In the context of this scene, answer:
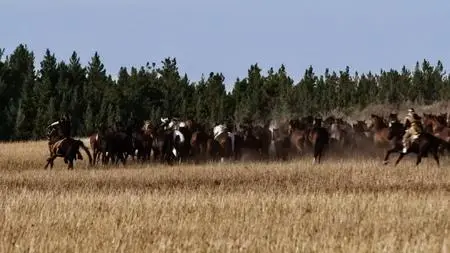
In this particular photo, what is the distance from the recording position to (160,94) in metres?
113

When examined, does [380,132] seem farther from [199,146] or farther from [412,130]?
[199,146]

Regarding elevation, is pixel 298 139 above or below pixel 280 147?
above

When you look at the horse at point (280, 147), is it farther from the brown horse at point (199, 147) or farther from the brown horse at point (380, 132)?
the brown horse at point (380, 132)

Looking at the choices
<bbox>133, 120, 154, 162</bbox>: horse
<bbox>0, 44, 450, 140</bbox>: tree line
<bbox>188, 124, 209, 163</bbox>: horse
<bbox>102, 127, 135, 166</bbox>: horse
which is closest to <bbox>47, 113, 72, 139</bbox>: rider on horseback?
<bbox>102, 127, 135, 166</bbox>: horse

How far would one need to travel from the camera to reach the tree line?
83.2m

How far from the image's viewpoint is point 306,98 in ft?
345

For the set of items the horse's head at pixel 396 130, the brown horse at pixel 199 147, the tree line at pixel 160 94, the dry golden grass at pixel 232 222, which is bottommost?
the dry golden grass at pixel 232 222

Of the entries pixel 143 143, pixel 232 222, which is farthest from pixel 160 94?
pixel 232 222

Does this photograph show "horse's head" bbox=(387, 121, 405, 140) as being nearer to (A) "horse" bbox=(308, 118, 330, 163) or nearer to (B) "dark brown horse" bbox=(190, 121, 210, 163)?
(A) "horse" bbox=(308, 118, 330, 163)

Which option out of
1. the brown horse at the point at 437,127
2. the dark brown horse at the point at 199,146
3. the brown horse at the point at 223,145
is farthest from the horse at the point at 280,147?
the brown horse at the point at 437,127

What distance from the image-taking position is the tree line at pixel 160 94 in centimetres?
8319

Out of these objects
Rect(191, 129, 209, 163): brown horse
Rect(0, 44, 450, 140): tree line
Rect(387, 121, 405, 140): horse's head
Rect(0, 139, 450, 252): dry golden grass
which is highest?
Rect(0, 44, 450, 140): tree line

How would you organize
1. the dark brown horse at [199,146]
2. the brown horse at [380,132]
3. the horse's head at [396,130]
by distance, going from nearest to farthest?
the horse's head at [396,130], the brown horse at [380,132], the dark brown horse at [199,146]

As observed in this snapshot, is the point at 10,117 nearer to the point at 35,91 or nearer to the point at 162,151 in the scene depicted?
the point at 35,91
